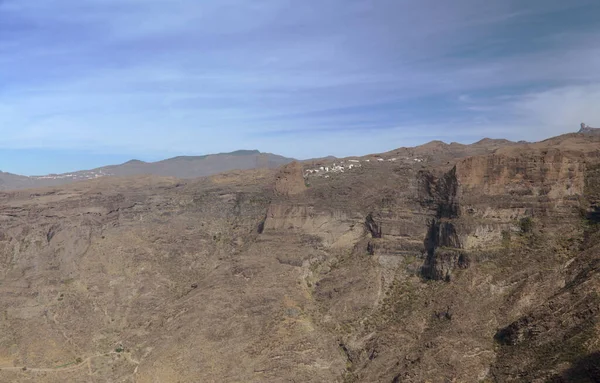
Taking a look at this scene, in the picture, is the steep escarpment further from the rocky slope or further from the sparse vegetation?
the sparse vegetation

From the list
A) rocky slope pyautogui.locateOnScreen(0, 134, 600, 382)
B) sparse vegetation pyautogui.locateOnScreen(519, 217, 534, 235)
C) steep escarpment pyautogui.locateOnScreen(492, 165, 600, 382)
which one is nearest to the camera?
steep escarpment pyautogui.locateOnScreen(492, 165, 600, 382)

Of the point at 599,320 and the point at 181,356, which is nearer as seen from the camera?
the point at 599,320

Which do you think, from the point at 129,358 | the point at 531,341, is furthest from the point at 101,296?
the point at 531,341

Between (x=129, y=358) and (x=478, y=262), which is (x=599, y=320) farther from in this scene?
(x=129, y=358)

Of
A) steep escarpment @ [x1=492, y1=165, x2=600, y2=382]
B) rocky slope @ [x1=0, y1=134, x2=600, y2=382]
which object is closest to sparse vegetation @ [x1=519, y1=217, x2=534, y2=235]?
rocky slope @ [x1=0, y1=134, x2=600, y2=382]

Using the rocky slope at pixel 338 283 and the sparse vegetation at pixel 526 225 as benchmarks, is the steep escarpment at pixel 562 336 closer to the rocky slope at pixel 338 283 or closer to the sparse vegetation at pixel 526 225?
the rocky slope at pixel 338 283

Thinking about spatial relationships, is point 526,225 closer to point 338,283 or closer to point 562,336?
point 562,336

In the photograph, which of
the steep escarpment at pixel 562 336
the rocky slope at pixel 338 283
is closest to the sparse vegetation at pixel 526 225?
the rocky slope at pixel 338 283

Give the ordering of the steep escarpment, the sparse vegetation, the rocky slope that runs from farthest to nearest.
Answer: the sparse vegetation → the rocky slope → the steep escarpment
